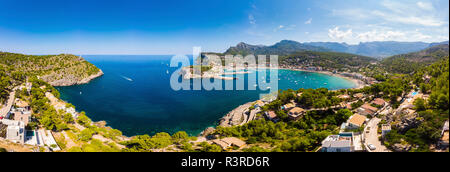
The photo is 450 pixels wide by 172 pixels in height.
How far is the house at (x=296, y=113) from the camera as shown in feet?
64.3

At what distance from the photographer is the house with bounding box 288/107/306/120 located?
1961 cm

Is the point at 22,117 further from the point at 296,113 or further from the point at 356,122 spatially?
the point at 356,122

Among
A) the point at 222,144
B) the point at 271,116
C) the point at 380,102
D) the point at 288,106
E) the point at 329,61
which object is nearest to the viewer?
the point at 222,144

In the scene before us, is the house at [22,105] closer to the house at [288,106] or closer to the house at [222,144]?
the house at [222,144]

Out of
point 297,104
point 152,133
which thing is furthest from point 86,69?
point 297,104

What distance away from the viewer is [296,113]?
19.8 meters

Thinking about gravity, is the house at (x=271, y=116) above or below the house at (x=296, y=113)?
below

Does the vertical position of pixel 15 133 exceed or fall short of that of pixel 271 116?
it exceeds it

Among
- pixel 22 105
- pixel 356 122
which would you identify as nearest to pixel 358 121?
pixel 356 122

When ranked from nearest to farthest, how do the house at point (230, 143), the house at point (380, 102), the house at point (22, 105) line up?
the house at point (230, 143), the house at point (380, 102), the house at point (22, 105)

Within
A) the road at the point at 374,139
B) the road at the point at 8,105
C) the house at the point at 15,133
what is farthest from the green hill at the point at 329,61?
the road at the point at 8,105
